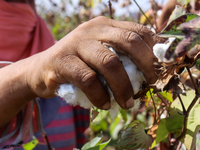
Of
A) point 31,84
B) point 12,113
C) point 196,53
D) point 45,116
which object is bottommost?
point 45,116

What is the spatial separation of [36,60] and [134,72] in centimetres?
25

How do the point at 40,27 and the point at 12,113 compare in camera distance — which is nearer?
the point at 12,113

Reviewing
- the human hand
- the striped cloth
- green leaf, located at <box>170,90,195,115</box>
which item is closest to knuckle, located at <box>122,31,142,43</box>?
the human hand

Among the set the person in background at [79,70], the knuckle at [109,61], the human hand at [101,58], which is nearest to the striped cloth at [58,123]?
the person in background at [79,70]

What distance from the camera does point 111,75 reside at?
395 millimetres

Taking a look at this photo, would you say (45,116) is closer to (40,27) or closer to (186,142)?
(40,27)

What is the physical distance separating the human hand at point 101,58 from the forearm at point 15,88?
0.14 m

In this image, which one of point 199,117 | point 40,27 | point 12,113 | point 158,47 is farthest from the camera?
point 40,27

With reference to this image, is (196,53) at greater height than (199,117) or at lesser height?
greater

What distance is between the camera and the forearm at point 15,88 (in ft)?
1.83

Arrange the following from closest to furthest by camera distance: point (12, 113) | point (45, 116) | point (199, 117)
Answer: point (199, 117) → point (12, 113) → point (45, 116)

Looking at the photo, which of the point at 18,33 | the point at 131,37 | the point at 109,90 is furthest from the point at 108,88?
the point at 18,33

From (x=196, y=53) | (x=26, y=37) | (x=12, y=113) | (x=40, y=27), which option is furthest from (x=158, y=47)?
(x=40, y=27)

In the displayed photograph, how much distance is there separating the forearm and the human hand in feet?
0.46
